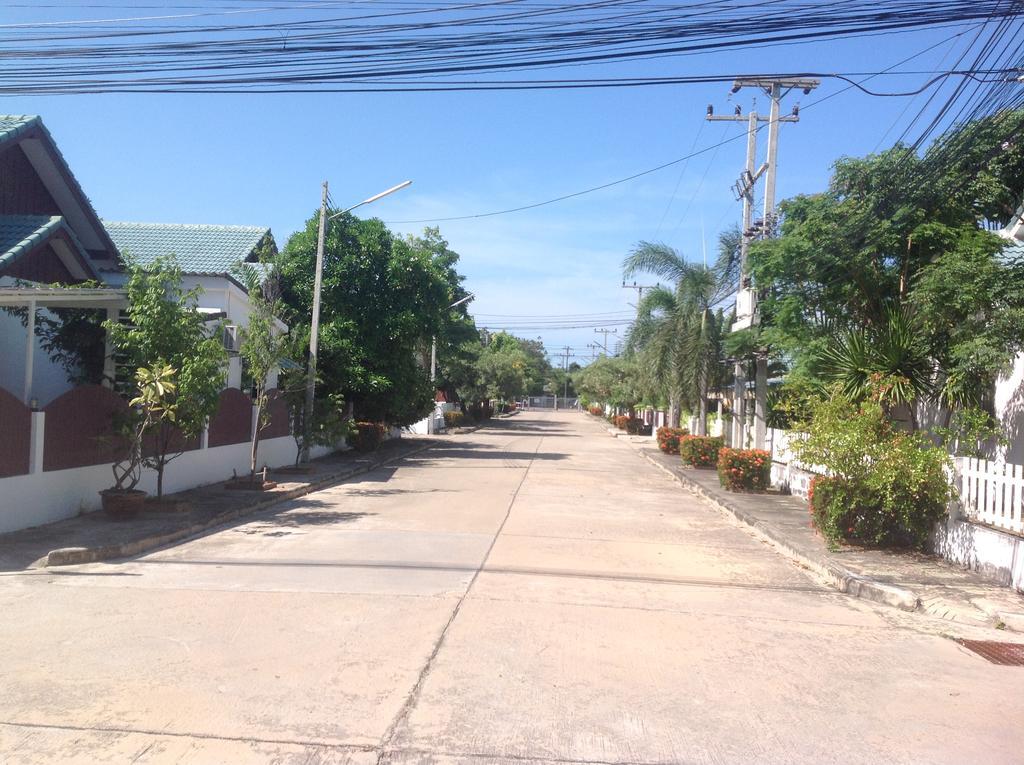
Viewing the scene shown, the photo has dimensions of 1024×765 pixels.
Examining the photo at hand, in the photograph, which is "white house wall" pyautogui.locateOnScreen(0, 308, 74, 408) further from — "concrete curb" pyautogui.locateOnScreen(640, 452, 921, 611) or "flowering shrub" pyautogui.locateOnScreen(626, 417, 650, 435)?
"flowering shrub" pyautogui.locateOnScreen(626, 417, 650, 435)

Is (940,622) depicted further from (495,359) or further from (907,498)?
(495,359)

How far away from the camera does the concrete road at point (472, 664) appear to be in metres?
5.16

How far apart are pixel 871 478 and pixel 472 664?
23.4ft

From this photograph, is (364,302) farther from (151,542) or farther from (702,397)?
(151,542)

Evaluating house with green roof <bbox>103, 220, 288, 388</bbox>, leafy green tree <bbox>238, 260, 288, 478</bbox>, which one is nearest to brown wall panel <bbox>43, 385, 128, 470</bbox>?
leafy green tree <bbox>238, 260, 288, 478</bbox>

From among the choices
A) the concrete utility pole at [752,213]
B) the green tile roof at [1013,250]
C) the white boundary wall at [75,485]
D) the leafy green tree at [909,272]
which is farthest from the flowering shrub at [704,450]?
the green tile roof at [1013,250]

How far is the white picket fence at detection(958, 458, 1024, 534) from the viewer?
9992mm

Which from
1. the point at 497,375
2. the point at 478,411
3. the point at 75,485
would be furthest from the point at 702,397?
the point at 478,411

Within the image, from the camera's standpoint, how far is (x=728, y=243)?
25109 mm

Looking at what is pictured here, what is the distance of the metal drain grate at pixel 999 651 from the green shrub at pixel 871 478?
3638 millimetres

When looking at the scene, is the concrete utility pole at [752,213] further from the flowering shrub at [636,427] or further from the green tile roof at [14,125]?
the flowering shrub at [636,427]

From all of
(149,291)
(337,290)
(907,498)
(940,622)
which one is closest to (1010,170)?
(907,498)

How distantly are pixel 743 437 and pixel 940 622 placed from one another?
54.9ft

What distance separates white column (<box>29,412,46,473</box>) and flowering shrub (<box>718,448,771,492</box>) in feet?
46.0
